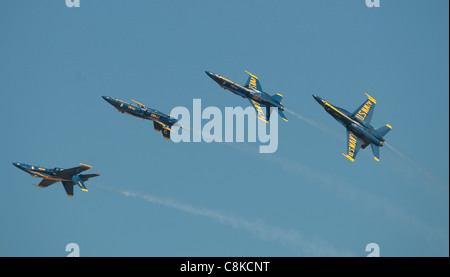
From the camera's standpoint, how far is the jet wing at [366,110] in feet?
336

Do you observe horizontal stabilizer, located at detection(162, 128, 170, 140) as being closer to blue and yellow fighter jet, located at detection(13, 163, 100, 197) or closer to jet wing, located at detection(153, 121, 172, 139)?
jet wing, located at detection(153, 121, 172, 139)

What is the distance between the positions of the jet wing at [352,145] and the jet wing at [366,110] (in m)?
2.98

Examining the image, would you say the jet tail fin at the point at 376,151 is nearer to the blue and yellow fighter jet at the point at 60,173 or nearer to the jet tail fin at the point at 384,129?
the jet tail fin at the point at 384,129

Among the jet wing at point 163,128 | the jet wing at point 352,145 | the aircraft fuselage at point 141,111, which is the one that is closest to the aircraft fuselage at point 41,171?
the aircraft fuselage at point 141,111

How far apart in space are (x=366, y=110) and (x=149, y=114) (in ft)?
90.5

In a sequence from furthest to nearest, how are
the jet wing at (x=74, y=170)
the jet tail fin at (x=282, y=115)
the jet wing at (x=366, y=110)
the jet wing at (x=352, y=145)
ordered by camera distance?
1. the jet wing at (x=366, y=110)
2. the jet tail fin at (x=282, y=115)
3. the jet wing at (x=352, y=145)
4. the jet wing at (x=74, y=170)

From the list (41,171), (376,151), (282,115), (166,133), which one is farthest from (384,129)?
(41,171)

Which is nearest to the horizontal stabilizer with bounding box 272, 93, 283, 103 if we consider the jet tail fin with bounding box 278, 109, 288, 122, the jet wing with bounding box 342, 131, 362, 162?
the jet tail fin with bounding box 278, 109, 288, 122

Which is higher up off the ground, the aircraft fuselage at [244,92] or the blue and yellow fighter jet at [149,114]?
the aircraft fuselage at [244,92]

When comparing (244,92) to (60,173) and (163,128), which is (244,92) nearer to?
(163,128)

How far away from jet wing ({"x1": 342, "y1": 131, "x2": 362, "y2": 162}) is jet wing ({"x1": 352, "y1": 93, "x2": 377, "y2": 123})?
9.77ft
